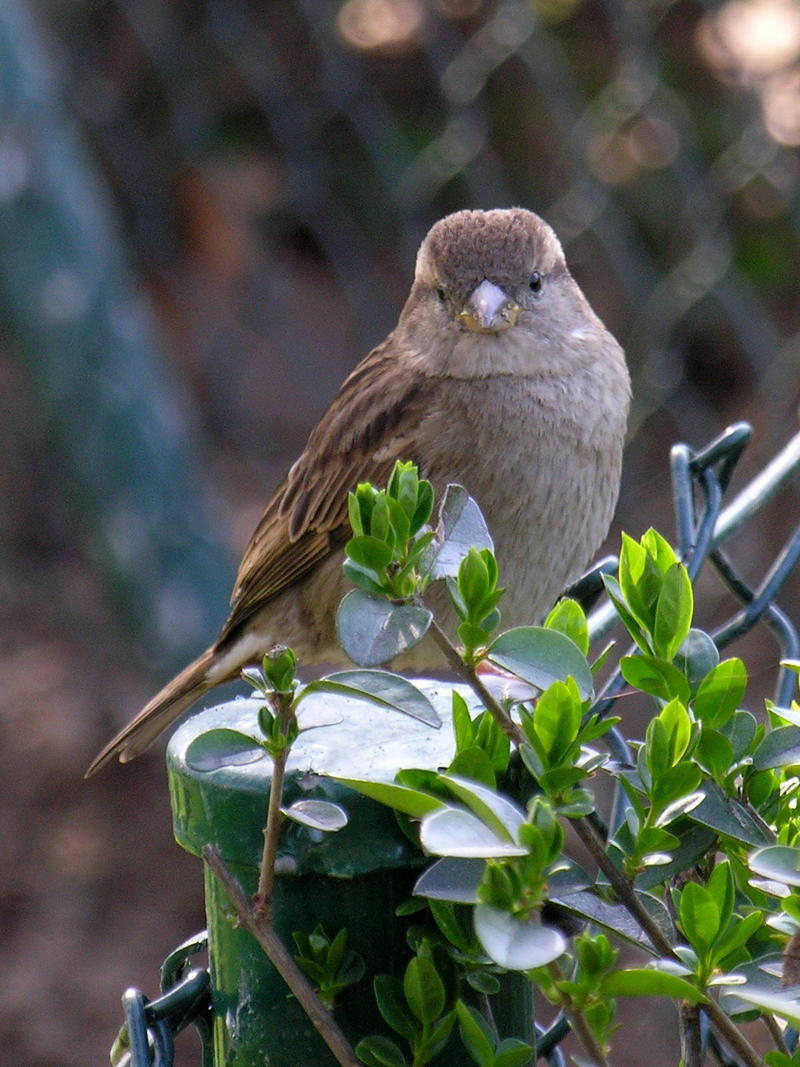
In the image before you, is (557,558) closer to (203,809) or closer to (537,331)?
(537,331)

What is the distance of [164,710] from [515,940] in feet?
4.96

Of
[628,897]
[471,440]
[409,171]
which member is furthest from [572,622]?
[409,171]

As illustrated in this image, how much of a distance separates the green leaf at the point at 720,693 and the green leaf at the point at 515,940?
0.13 metres

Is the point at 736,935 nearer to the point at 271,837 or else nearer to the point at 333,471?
the point at 271,837

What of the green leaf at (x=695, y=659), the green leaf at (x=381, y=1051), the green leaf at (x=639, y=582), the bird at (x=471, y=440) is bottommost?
the bird at (x=471, y=440)

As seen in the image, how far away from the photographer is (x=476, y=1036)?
70cm

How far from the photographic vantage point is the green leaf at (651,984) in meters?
0.60

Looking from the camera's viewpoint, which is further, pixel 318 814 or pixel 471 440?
pixel 471 440

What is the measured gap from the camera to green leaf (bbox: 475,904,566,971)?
594mm

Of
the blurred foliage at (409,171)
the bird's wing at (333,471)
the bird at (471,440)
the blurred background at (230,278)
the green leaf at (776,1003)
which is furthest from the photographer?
the blurred foliage at (409,171)

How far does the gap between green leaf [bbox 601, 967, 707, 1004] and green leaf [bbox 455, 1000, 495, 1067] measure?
85mm

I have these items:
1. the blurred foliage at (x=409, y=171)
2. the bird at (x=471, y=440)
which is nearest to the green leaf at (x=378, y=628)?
the bird at (x=471, y=440)

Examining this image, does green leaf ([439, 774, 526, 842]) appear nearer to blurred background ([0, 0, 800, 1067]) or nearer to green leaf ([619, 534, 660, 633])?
green leaf ([619, 534, 660, 633])

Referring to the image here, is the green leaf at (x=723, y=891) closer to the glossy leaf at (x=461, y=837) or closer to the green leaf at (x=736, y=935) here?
the green leaf at (x=736, y=935)
